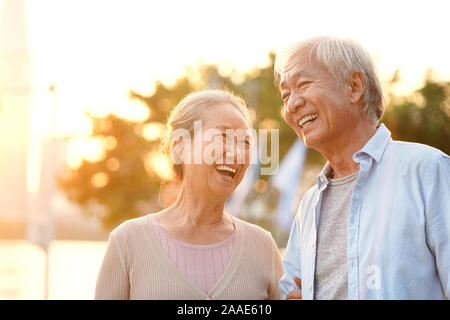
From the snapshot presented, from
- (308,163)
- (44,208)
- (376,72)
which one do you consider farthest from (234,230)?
(308,163)

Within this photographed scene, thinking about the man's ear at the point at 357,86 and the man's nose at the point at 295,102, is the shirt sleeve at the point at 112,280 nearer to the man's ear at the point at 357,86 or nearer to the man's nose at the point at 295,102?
the man's nose at the point at 295,102

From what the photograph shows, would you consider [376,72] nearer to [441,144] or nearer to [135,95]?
[441,144]

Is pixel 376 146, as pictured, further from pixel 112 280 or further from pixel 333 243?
pixel 112 280

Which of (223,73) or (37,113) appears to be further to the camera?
(223,73)

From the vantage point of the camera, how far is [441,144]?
23391 millimetres

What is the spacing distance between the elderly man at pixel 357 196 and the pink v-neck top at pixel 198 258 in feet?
1.13

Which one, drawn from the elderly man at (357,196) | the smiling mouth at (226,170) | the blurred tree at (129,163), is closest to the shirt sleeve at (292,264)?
the elderly man at (357,196)

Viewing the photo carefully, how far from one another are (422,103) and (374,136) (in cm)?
2294

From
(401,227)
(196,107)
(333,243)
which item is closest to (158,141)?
(196,107)

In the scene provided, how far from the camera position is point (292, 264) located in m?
2.82

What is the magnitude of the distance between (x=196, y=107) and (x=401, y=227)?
3.81 ft

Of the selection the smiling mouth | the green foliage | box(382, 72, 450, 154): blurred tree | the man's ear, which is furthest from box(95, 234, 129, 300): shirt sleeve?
box(382, 72, 450, 154): blurred tree

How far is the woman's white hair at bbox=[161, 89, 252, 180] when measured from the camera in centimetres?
283

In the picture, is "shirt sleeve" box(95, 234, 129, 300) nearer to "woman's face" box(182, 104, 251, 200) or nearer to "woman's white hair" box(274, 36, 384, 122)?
"woman's face" box(182, 104, 251, 200)
